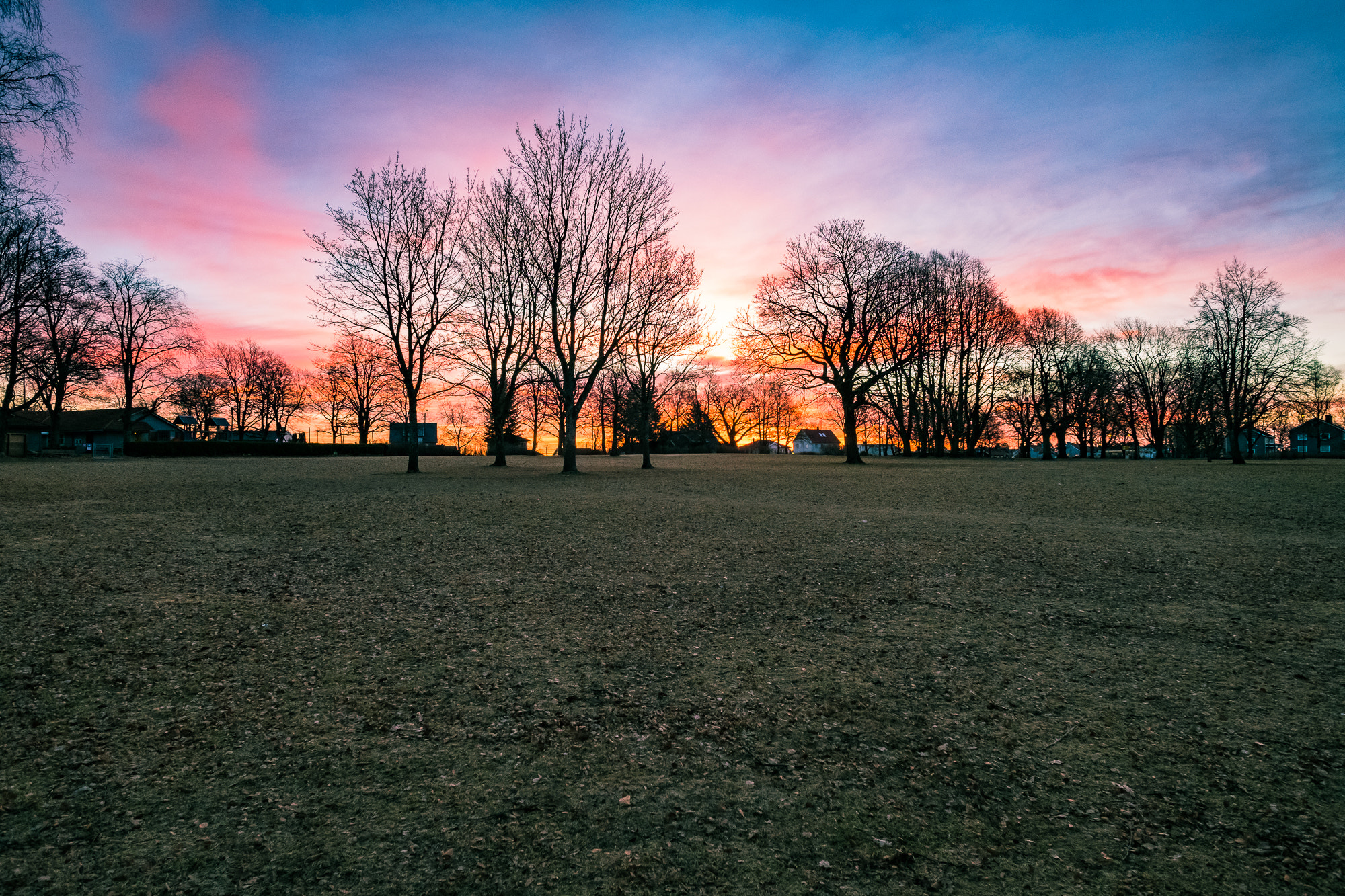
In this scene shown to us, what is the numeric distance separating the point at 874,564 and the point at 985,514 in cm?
564

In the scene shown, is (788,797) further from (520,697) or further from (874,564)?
(874,564)

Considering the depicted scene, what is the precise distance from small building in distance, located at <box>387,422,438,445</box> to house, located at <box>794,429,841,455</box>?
234ft

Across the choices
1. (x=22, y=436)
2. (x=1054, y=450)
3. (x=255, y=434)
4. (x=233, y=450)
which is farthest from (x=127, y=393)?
(x=1054, y=450)

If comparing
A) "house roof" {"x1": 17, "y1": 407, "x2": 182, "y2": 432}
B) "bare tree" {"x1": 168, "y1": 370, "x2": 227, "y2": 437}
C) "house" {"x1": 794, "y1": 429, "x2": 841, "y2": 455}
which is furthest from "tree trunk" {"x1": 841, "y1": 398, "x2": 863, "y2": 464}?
"house" {"x1": 794, "y1": 429, "x2": 841, "y2": 455}

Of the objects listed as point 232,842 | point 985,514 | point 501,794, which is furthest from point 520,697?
point 985,514

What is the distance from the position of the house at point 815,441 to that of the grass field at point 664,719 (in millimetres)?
118884

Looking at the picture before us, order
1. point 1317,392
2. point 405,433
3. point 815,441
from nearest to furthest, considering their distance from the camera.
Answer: point 1317,392, point 405,433, point 815,441

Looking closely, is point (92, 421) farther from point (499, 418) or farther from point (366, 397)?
point (499, 418)

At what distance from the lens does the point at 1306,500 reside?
1344 centimetres

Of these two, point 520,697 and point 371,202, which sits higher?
point 371,202

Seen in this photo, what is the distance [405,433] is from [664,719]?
76963mm

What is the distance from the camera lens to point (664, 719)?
3648mm

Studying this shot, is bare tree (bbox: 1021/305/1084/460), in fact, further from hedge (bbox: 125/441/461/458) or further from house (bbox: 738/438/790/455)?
hedge (bbox: 125/441/461/458)

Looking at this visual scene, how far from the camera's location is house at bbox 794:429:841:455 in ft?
411
